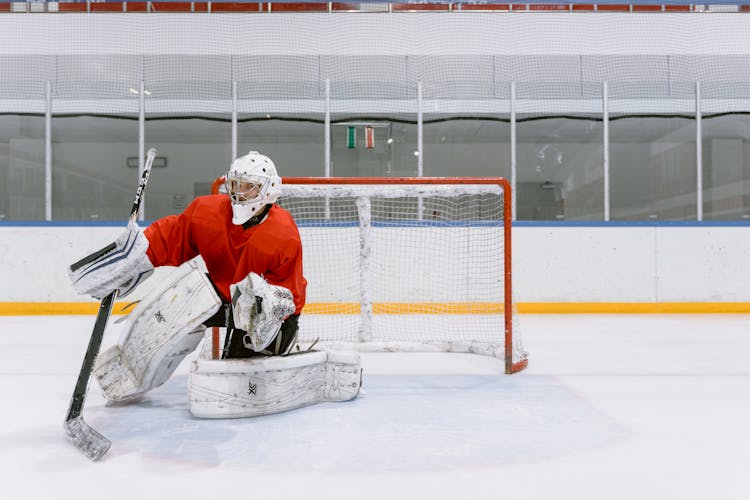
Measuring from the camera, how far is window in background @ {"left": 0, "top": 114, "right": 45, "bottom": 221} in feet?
20.9

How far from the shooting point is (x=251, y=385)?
2109 mm

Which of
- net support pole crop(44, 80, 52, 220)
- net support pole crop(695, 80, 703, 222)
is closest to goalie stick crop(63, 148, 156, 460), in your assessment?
net support pole crop(44, 80, 52, 220)

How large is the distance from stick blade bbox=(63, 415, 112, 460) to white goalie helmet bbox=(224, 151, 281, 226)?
2.97ft

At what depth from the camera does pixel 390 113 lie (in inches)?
264

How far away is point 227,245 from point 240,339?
40cm

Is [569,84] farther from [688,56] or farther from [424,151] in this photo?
[424,151]

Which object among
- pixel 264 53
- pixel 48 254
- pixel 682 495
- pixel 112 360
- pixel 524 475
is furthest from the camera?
pixel 264 53

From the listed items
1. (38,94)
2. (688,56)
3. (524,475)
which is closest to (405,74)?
(688,56)

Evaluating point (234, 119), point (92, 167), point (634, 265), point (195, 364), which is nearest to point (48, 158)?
→ point (92, 167)

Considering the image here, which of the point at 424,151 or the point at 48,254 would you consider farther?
the point at 424,151

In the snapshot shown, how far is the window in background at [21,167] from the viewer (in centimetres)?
638

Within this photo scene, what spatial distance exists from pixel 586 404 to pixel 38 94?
7.12 m

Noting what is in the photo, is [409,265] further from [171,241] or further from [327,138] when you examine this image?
[171,241]

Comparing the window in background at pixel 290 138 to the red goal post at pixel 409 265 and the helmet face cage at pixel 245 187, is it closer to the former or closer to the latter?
the red goal post at pixel 409 265
